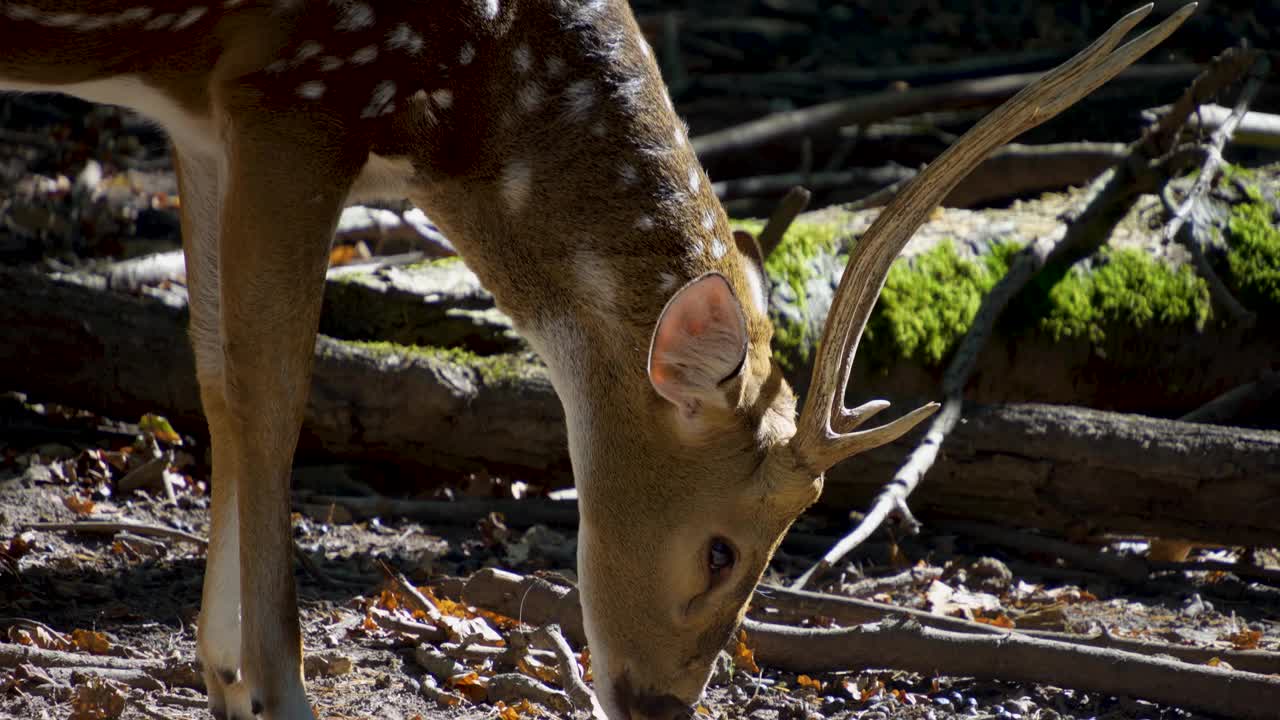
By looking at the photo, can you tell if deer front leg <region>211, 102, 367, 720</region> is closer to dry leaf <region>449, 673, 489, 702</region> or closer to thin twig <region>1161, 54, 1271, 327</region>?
dry leaf <region>449, 673, 489, 702</region>

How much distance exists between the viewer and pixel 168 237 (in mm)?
8133

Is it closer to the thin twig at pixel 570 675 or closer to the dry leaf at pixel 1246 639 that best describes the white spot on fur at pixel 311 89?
the thin twig at pixel 570 675

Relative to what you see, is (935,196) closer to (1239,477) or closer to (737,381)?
(737,381)

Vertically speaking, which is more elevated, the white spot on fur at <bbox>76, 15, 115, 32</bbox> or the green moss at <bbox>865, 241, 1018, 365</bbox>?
the white spot on fur at <bbox>76, 15, 115, 32</bbox>

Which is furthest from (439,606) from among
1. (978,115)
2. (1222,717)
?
(978,115)

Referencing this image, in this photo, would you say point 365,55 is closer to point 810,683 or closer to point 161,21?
point 161,21

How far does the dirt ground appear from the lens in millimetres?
4148

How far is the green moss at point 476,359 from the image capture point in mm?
5668

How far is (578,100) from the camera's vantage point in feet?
12.5

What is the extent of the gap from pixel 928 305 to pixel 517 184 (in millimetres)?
2948

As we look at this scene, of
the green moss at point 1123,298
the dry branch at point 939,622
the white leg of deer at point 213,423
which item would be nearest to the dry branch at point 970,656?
the dry branch at point 939,622

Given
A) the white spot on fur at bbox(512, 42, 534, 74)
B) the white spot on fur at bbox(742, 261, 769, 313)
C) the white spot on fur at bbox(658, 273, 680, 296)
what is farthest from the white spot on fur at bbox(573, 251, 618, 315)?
the white spot on fur at bbox(512, 42, 534, 74)

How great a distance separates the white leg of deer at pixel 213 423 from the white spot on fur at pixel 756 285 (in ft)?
5.08

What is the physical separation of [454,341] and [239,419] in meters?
2.46
